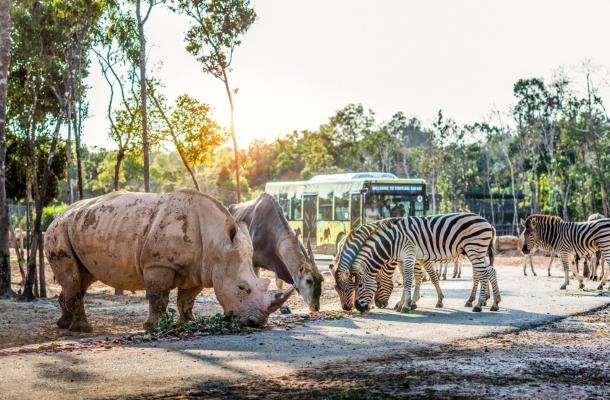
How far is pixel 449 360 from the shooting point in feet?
23.0

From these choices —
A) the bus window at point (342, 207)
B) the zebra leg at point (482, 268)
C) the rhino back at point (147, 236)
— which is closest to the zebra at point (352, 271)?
the zebra leg at point (482, 268)

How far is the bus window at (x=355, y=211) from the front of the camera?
76.5 ft

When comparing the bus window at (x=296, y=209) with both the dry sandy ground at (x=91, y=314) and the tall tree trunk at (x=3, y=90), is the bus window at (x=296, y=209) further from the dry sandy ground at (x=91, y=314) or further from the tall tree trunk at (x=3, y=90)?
the tall tree trunk at (x=3, y=90)

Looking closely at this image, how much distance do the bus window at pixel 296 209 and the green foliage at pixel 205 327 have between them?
1793 centimetres

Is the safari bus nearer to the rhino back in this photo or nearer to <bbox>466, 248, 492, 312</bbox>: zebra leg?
<bbox>466, 248, 492, 312</bbox>: zebra leg

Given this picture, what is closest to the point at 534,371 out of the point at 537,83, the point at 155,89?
the point at 155,89

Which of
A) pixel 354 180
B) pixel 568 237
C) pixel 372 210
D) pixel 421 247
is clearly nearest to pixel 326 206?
pixel 354 180

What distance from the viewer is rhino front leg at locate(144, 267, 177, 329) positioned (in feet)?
30.3

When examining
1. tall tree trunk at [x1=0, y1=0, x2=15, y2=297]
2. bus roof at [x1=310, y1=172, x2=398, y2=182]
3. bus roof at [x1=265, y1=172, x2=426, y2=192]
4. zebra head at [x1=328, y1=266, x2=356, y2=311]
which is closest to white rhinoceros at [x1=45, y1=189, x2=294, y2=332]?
zebra head at [x1=328, y1=266, x2=356, y2=311]

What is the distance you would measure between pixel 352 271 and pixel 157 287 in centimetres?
401

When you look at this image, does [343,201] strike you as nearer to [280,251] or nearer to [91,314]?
[280,251]

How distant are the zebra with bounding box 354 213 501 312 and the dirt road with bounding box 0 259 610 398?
60cm

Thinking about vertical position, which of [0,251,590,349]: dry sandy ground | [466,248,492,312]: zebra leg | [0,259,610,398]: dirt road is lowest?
[0,251,590,349]: dry sandy ground

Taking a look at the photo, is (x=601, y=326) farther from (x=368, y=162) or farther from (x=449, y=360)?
(x=368, y=162)
